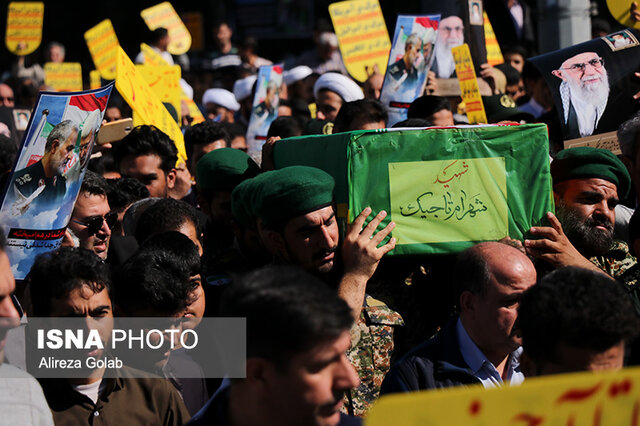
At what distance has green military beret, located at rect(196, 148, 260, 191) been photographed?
4305 mm

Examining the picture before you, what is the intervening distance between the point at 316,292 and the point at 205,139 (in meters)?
3.78

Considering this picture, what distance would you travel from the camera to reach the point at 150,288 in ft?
10.9

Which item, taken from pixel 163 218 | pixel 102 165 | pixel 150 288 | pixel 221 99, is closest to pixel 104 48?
pixel 221 99

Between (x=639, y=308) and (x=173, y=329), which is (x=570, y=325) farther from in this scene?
(x=173, y=329)

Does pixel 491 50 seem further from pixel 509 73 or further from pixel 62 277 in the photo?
pixel 62 277

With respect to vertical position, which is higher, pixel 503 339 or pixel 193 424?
pixel 193 424

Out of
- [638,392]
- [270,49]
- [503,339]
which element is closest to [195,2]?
[270,49]

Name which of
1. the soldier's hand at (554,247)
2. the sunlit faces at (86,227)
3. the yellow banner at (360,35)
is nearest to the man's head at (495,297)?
the soldier's hand at (554,247)

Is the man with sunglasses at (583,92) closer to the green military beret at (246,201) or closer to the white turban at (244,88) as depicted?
the green military beret at (246,201)

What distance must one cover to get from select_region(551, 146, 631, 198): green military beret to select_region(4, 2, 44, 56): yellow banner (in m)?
9.10

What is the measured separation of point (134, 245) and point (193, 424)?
1891 millimetres

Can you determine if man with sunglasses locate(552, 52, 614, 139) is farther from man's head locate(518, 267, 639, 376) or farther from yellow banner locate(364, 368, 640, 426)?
yellow banner locate(364, 368, 640, 426)

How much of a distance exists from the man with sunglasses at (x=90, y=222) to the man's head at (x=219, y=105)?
17.1 feet

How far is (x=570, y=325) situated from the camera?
229cm
